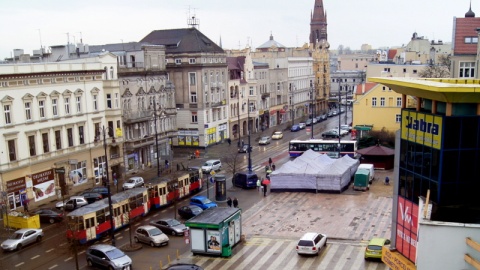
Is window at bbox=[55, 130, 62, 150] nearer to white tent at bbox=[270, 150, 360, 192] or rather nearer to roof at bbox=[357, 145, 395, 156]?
white tent at bbox=[270, 150, 360, 192]

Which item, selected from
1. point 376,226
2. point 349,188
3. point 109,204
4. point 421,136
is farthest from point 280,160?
point 421,136

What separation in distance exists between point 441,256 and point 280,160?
42.5 m

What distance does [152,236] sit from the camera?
32312mm

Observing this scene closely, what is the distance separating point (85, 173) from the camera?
48906mm

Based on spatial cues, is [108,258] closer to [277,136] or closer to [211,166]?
[211,166]

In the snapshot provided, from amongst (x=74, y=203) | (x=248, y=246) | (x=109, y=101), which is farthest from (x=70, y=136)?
(x=248, y=246)

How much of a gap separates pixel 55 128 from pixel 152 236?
59.9ft

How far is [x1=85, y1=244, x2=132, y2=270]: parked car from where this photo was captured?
93.1ft

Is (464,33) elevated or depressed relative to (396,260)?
elevated

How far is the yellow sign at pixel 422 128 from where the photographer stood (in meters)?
20.3

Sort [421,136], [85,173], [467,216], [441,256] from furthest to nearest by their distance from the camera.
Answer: [85,173]
[421,136]
[467,216]
[441,256]

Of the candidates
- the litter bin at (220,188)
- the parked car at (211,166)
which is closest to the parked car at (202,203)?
the litter bin at (220,188)

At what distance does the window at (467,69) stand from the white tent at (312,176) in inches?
541

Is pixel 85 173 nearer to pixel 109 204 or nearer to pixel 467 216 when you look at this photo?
pixel 109 204
